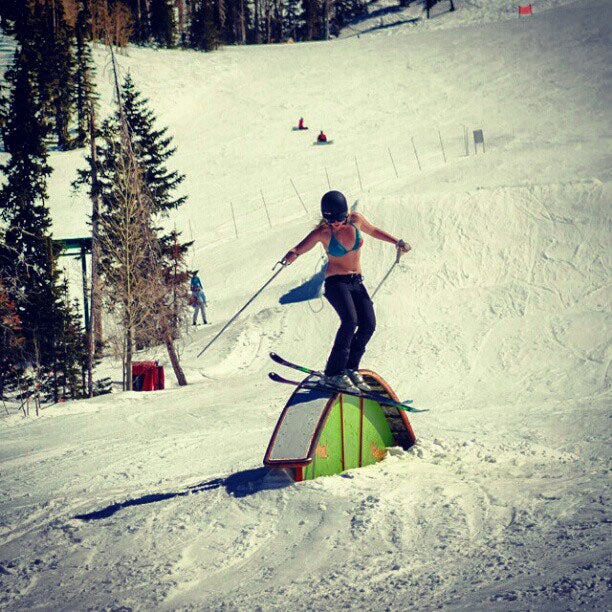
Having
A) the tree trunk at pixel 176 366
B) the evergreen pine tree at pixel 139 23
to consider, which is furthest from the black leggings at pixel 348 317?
the evergreen pine tree at pixel 139 23

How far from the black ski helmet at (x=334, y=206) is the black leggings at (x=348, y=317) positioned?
2.14ft

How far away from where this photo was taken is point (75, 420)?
12391 millimetres

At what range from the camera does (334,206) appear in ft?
22.9

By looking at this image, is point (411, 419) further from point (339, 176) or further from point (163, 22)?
point (163, 22)

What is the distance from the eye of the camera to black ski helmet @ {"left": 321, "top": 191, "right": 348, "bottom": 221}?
6973mm

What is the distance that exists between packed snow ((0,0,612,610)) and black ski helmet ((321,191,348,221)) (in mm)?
2771

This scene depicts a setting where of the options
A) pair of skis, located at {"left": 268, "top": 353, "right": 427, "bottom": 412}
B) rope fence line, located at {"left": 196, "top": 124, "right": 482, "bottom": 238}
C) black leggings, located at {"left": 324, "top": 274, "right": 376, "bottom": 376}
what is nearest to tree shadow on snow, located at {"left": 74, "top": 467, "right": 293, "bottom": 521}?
pair of skis, located at {"left": 268, "top": 353, "right": 427, "bottom": 412}

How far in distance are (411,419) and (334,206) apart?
5091 millimetres

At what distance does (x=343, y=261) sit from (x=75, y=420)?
774 centimetres

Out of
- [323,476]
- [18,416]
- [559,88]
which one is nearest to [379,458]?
[323,476]

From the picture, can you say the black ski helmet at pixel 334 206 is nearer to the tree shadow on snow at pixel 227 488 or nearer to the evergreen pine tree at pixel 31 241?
the tree shadow on snow at pixel 227 488

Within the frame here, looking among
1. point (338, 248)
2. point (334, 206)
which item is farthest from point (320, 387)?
point (334, 206)

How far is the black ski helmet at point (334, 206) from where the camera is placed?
697cm

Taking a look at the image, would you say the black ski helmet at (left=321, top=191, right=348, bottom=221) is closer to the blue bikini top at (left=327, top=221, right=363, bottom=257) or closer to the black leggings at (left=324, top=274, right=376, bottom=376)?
the blue bikini top at (left=327, top=221, right=363, bottom=257)
